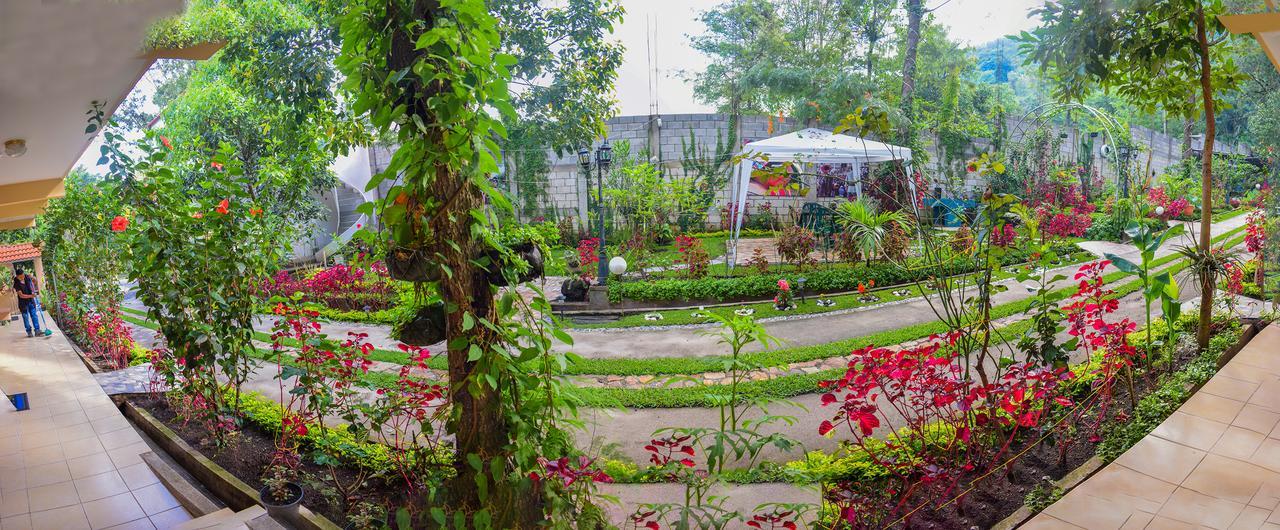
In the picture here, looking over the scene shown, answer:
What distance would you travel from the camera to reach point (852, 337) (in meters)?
4.21

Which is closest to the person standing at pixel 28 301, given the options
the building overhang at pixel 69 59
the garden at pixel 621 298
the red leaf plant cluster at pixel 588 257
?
the garden at pixel 621 298

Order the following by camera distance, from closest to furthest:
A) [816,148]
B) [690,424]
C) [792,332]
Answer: [690,424] < [792,332] < [816,148]

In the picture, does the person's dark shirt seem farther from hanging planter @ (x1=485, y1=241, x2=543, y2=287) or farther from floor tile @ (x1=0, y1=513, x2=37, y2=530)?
hanging planter @ (x1=485, y1=241, x2=543, y2=287)

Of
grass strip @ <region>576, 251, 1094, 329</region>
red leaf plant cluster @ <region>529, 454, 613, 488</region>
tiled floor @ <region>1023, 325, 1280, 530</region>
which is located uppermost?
red leaf plant cluster @ <region>529, 454, 613, 488</region>

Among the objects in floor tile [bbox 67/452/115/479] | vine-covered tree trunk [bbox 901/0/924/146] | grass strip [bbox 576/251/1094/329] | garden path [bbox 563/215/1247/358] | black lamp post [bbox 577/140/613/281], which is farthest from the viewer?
black lamp post [bbox 577/140/613/281]

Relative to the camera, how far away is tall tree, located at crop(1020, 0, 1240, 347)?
288 cm

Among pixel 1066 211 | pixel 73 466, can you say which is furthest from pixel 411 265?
pixel 1066 211

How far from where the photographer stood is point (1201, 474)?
2148 mm

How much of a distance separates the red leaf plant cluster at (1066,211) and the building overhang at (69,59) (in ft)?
17.3

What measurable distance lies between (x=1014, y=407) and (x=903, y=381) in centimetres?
38

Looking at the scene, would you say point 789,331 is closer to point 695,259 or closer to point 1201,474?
point 695,259

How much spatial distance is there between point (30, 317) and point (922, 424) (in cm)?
711

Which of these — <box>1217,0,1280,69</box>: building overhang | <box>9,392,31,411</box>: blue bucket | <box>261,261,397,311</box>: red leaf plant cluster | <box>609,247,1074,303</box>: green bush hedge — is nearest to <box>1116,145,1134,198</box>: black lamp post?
<box>609,247,1074,303</box>: green bush hedge

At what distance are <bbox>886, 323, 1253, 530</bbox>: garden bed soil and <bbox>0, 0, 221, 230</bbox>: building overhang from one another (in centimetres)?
215
